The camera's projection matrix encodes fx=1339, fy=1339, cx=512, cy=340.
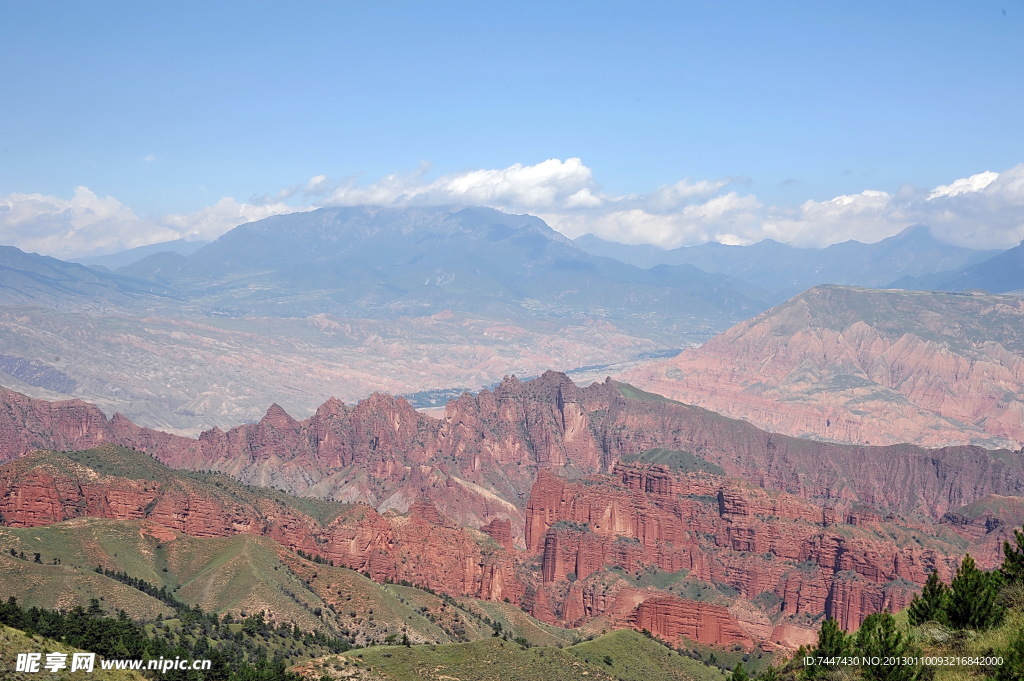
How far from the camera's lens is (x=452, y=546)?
19200cm

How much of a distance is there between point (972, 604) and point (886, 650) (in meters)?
6.58

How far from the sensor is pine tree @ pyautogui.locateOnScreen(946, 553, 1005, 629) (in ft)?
206

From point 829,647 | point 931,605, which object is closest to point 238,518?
point 829,647

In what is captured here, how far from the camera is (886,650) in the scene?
59.1 metres

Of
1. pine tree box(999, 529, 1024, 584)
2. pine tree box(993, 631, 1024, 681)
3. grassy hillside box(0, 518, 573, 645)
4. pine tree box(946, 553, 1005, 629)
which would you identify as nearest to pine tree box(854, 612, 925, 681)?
pine tree box(946, 553, 1005, 629)

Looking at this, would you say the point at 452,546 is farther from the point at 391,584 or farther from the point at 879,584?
the point at 879,584

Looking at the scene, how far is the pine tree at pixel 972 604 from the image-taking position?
62656mm

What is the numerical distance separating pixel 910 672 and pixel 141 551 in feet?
374

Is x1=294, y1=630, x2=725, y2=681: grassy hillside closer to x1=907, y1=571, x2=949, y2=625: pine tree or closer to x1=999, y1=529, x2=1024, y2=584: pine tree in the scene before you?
x1=907, y1=571, x2=949, y2=625: pine tree

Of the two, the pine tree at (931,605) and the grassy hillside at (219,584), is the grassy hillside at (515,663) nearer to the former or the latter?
the grassy hillside at (219,584)

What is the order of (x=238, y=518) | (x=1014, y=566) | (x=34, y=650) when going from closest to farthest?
(x=1014, y=566), (x=34, y=650), (x=238, y=518)

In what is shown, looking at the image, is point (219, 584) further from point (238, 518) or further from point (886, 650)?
point (886, 650)

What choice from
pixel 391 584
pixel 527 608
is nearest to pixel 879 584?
pixel 527 608

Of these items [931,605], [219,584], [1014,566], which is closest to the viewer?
[931,605]
